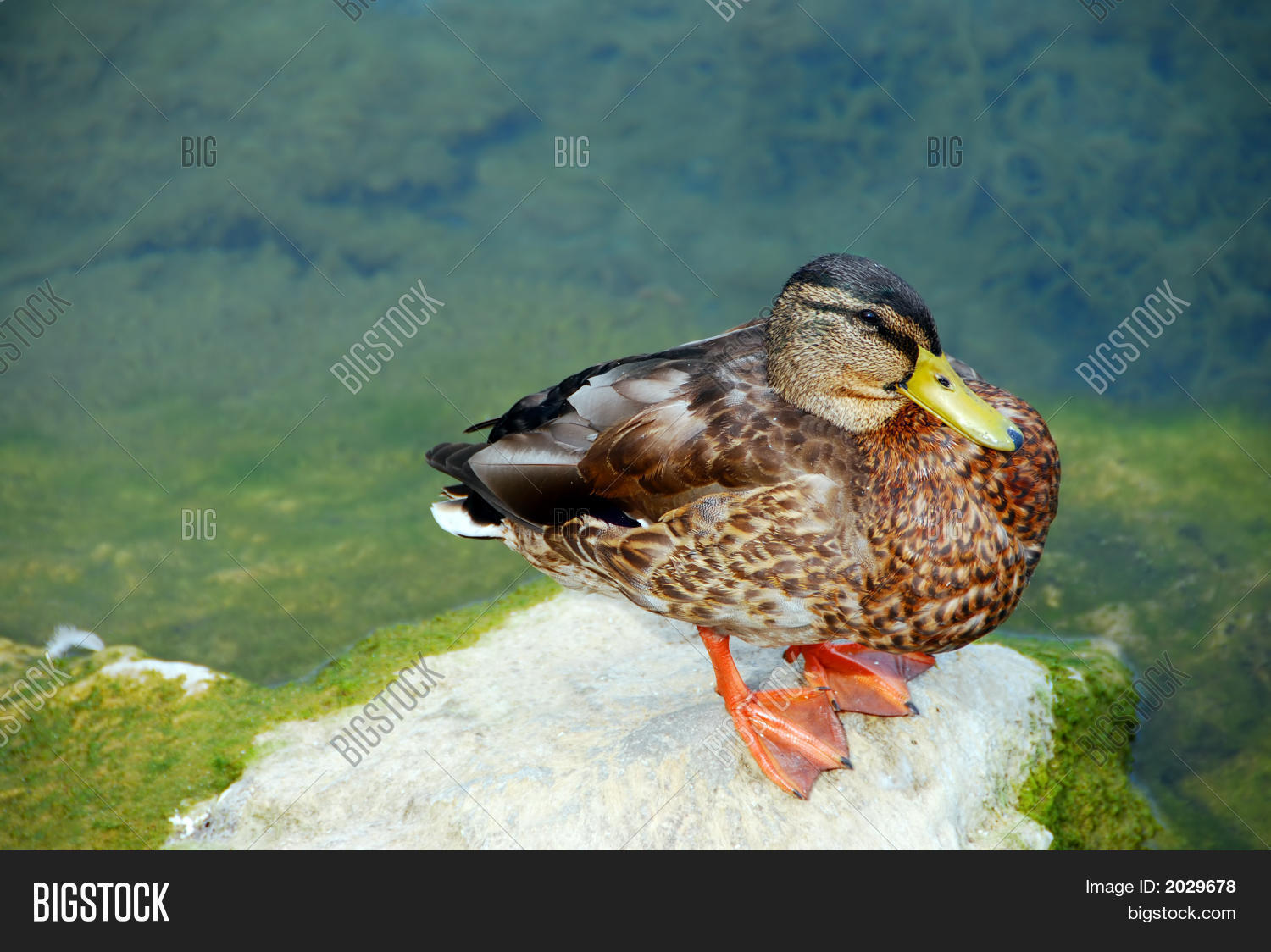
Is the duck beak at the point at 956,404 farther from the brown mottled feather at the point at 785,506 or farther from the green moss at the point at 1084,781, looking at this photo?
the green moss at the point at 1084,781

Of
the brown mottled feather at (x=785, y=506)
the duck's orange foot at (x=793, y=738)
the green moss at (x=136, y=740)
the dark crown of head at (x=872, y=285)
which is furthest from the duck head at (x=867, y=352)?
the green moss at (x=136, y=740)

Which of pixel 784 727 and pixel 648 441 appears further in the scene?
pixel 784 727

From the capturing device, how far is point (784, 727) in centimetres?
385

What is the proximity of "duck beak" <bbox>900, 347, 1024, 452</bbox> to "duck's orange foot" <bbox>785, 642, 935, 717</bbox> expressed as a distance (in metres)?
0.92

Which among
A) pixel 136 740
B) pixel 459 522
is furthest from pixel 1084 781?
pixel 136 740

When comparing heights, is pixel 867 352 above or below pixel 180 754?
above

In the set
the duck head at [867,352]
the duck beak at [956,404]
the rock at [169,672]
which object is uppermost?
the duck head at [867,352]

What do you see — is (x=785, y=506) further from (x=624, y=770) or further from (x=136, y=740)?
(x=136, y=740)

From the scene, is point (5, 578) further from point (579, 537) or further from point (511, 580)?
point (579, 537)

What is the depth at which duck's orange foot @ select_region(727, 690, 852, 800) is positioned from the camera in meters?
3.74

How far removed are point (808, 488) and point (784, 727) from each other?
0.91 m

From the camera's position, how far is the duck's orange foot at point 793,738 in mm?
3740

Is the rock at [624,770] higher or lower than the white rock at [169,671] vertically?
lower

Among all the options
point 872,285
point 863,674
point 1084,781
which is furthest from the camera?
point 1084,781
